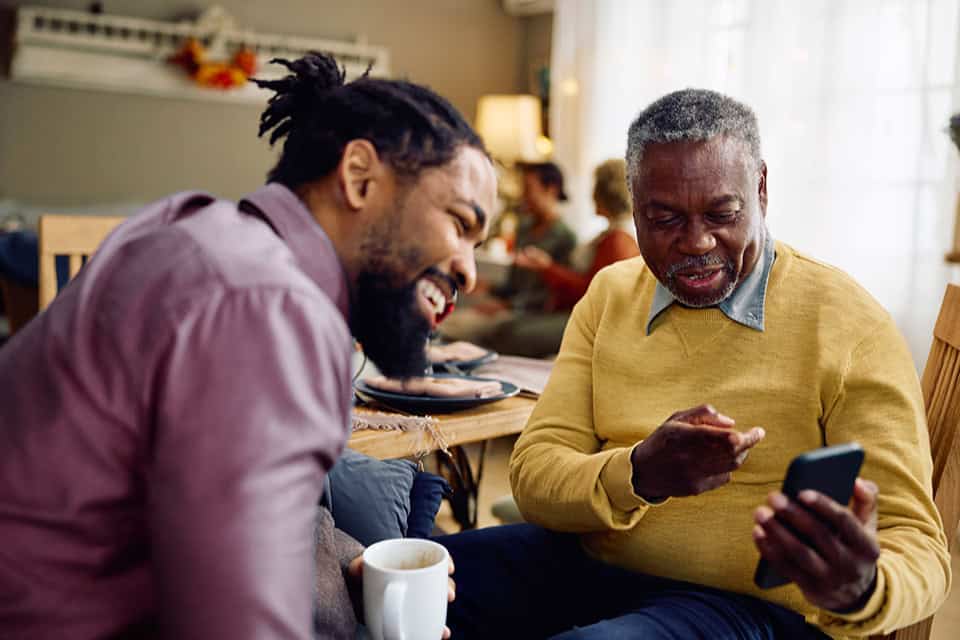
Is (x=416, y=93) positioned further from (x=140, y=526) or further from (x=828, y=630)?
(x=828, y=630)

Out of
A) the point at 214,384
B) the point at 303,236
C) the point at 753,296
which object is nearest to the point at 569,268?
the point at 753,296

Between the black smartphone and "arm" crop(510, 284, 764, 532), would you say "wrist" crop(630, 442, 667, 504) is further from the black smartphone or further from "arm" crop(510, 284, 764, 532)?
the black smartphone

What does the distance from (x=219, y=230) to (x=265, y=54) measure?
15.4ft

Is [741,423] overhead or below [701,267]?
below

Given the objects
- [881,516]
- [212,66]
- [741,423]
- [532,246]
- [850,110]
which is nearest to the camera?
[881,516]

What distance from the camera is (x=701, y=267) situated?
122cm

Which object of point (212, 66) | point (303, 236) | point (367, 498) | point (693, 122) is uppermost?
point (212, 66)

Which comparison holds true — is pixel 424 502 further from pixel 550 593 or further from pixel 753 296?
pixel 753 296

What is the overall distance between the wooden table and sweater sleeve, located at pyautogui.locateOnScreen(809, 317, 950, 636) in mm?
543

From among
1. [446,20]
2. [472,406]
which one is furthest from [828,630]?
[446,20]

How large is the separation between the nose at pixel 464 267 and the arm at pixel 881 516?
0.38m

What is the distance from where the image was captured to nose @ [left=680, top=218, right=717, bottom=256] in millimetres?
1197

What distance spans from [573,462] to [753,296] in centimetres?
36

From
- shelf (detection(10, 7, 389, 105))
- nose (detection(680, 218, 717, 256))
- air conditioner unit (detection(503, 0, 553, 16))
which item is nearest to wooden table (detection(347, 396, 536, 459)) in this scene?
nose (detection(680, 218, 717, 256))
